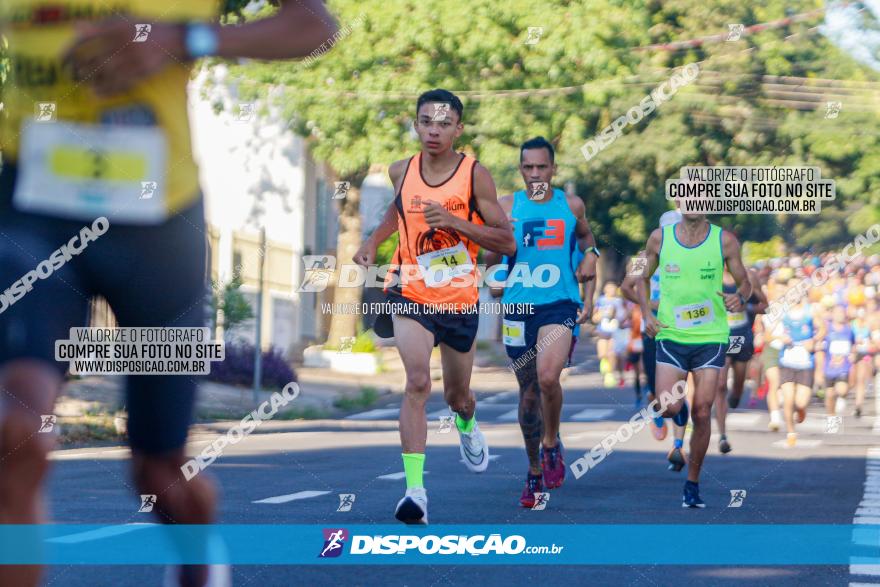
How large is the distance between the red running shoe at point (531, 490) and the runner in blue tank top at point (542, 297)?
0.06 ft

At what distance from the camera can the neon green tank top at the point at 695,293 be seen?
31.1 ft

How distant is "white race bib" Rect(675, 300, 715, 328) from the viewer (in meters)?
9.48

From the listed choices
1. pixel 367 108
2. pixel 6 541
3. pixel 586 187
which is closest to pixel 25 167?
pixel 6 541

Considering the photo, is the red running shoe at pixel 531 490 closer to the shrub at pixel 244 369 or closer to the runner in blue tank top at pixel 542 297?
the runner in blue tank top at pixel 542 297

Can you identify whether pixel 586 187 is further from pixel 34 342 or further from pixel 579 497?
pixel 34 342

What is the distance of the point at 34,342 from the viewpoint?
3.62 meters

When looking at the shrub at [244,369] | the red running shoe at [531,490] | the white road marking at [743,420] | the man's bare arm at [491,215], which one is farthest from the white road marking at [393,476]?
the white road marking at [743,420]

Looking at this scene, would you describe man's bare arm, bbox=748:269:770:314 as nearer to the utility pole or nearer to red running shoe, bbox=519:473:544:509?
the utility pole

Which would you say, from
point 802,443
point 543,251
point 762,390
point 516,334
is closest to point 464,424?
point 516,334

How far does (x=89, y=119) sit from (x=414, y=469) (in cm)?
337

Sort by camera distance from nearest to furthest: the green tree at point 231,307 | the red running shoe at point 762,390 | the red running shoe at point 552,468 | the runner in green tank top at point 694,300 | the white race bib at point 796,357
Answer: the red running shoe at point 552,468 < the runner in green tank top at point 694,300 < the green tree at point 231,307 < the white race bib at point 796,357 < the red running shoe at point 762,390

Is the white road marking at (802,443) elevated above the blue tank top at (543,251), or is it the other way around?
the blue tank top at (543,251)

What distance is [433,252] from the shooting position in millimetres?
7086

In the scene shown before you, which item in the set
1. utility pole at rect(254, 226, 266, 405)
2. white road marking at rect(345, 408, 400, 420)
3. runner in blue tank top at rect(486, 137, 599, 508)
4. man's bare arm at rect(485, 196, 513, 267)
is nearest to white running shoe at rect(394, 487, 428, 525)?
man's bare arm at rect(485, 196, 513, 267)
